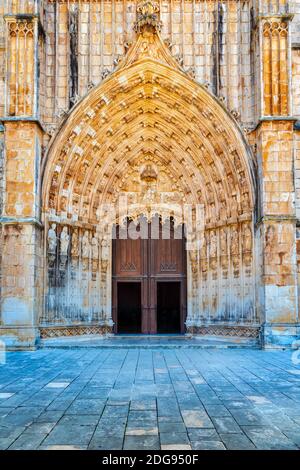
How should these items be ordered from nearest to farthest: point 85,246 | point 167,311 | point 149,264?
point 85,246, point 149,264, point 167,311

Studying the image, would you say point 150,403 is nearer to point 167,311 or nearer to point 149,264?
point 149,264

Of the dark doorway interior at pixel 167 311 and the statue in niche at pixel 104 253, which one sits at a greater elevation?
the statue in niche at pixel 104 253

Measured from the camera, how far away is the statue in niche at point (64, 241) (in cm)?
1294

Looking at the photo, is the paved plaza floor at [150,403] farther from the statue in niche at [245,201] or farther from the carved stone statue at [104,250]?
the carved stone statue at [104,250]

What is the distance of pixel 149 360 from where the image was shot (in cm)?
991

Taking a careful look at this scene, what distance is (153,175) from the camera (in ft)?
47.9

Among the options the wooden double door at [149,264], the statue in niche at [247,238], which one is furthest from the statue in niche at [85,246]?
the statue in niche at [247,238]

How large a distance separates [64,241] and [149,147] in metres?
3.84

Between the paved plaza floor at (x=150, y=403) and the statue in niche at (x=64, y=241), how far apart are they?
136 inches

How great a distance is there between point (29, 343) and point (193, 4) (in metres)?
9.63

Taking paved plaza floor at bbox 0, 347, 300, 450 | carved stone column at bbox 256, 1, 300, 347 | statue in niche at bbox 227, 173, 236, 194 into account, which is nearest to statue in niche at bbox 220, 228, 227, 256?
statue in niche at bbox 227, 173, 236, 194

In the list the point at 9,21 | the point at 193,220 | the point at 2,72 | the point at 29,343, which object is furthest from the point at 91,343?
the point at 9,21

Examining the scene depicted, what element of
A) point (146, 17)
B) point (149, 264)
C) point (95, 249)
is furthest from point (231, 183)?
point (146, 17)

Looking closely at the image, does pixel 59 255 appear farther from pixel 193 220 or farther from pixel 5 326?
pixel 193 220
